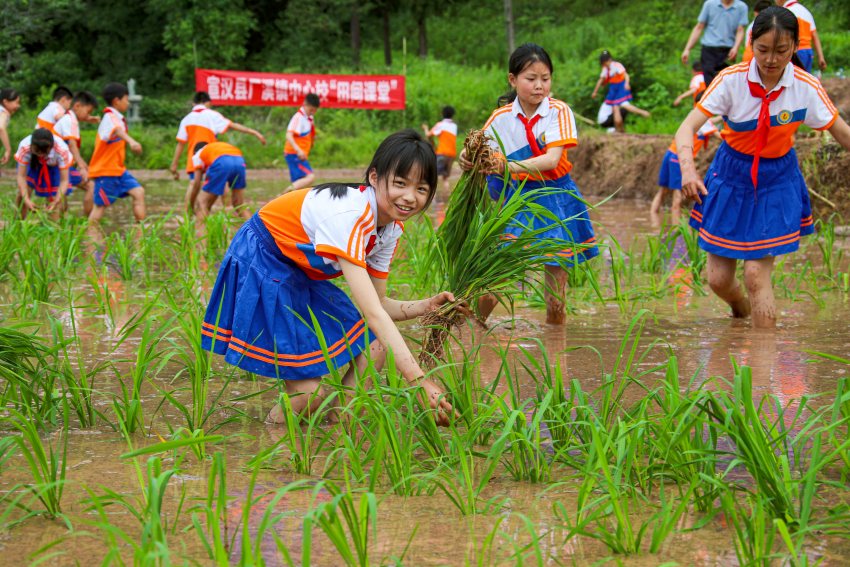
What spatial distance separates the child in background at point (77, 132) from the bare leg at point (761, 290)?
6769mm

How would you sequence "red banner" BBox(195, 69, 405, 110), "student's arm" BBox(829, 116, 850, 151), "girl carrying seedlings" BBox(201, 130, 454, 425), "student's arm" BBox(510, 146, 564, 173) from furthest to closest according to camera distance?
"red banner" BBox(195, 69, 405, 110)
"student's arm" BBox(510, 146, 564, 173)
"student's arm" BBox(829, 116, 850, 151)
"girl carrying seedlings" BBox(201, 130, 454, 425)

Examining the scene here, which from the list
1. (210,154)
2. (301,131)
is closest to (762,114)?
(210,154)

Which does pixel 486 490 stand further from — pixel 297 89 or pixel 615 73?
pixel 297 89

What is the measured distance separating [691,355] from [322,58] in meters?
25.2

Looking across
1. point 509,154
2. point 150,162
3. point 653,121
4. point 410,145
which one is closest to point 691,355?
point 509,154

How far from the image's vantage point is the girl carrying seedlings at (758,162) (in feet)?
15.0

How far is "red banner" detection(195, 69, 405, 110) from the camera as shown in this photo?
2011 centimetres

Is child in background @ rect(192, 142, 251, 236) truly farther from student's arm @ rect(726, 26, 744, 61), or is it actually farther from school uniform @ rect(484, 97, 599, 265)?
student's arm @ rect(726, 26, 744, 61)

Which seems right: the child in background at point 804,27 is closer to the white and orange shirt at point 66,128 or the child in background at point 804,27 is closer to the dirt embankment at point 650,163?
the dirt embankment at point 650,163

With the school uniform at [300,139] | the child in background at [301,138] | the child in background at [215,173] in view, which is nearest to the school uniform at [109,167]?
the child in background at [215,173]

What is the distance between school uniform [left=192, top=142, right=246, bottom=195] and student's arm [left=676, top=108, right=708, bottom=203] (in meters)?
5.51

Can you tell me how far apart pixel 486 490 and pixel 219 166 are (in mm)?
7226

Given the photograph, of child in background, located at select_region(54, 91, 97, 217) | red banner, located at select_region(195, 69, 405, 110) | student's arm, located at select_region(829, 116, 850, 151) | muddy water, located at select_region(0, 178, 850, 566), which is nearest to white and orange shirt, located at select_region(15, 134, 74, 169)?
child in background, located at select_region(54, 91, 97, 217)

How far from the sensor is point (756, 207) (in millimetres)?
4875
